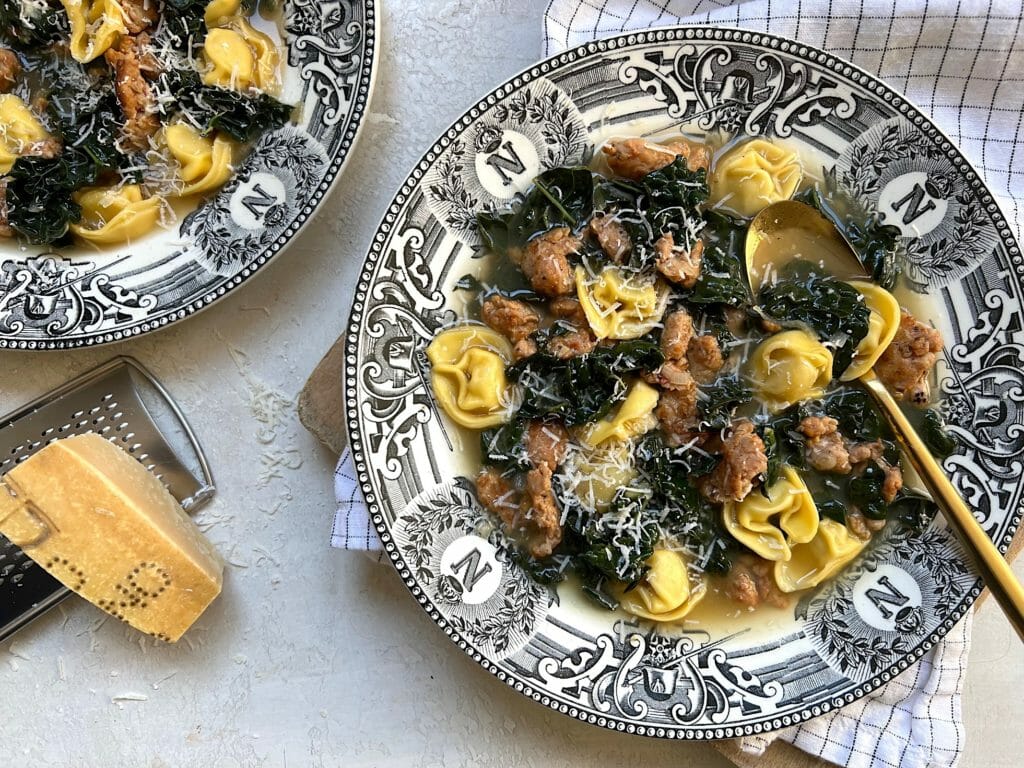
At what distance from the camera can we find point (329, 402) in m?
4.22

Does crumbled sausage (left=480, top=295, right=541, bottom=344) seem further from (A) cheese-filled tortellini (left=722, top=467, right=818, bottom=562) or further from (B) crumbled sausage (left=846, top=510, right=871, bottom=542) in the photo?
(B) crumbled sausage (left=846, top=510, right=871, bottom=542)

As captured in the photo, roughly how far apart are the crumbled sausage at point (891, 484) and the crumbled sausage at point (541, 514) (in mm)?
1781

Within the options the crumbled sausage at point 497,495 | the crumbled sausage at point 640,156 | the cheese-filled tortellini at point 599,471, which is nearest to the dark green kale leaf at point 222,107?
the crumbled sausage at point 640,156

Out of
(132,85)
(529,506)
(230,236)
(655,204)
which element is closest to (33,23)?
(132,85)

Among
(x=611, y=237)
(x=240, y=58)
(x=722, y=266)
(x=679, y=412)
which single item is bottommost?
(x=679, y=412)

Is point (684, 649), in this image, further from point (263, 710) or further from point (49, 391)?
point (49, 391)

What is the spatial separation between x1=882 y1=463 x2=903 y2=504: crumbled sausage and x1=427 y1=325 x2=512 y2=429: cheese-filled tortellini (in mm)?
2086

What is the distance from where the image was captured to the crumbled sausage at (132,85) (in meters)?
4.34

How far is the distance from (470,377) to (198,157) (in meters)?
2.15

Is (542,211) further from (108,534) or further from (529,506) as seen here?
(108,534)

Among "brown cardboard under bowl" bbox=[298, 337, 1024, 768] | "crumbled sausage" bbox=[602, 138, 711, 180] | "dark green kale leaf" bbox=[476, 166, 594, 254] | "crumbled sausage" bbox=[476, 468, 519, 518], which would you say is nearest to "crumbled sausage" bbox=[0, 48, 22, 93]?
"brown cardboard under bowl" bbox=[298, 337, 1024, 768]

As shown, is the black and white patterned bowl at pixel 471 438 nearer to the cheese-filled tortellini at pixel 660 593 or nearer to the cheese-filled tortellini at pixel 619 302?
the cheese-filled tortellini at pixel 660 593

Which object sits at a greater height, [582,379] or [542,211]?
[542,211]

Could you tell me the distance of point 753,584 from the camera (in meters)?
4.00
